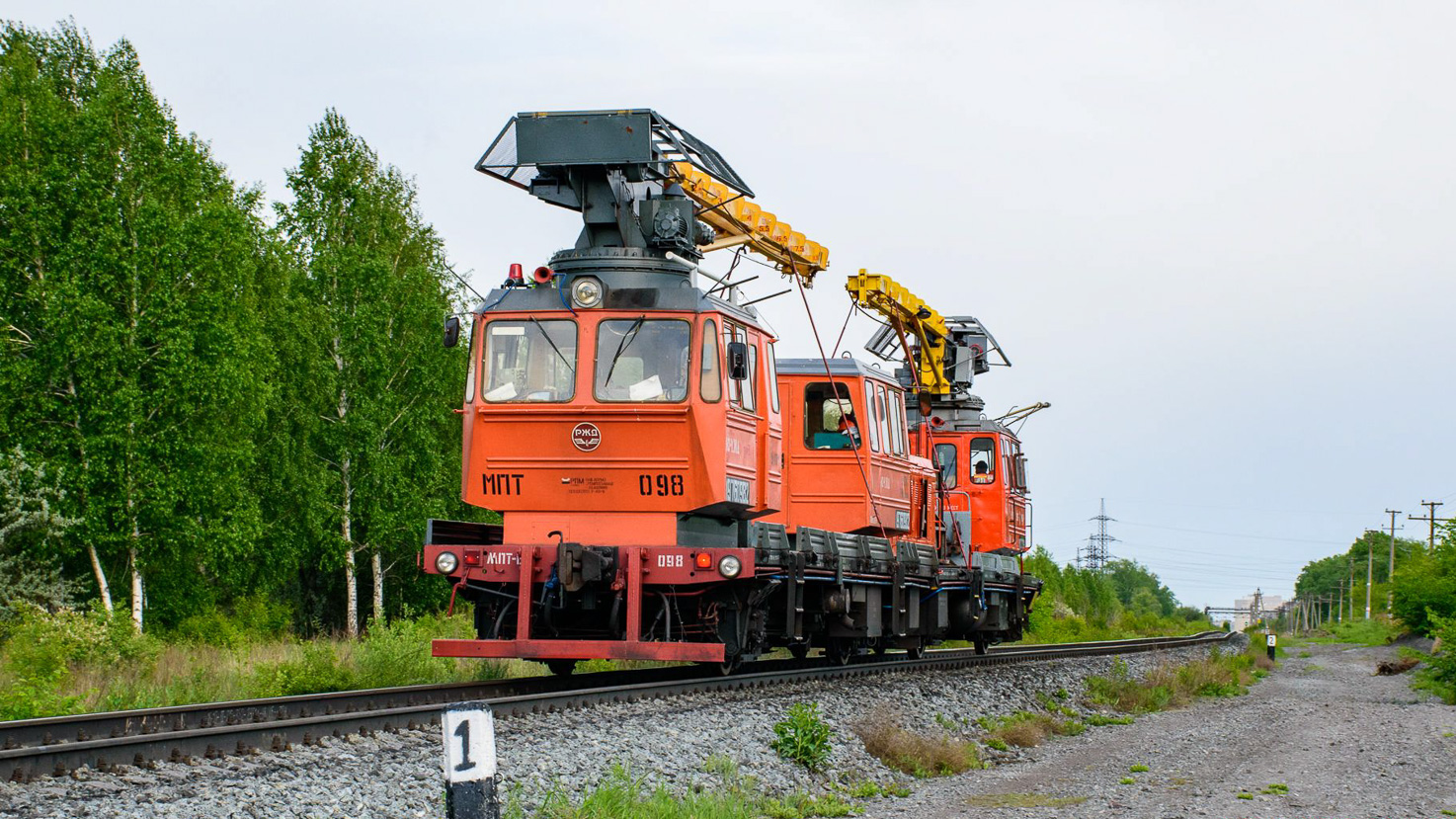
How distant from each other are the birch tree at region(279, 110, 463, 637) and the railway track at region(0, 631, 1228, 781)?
1610 centimetres

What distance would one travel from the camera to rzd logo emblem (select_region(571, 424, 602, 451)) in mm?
13516

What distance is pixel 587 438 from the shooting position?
1352 centimetres

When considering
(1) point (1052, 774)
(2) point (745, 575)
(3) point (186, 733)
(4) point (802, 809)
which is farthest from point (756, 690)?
(3) point (186, 733)

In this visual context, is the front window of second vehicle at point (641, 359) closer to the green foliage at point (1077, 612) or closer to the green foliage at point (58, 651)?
the green foliage at point (58, 651)

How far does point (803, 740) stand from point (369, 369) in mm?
21363

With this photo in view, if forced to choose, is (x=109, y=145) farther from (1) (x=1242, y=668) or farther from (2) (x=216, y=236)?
(1) (x=1242, y=668)

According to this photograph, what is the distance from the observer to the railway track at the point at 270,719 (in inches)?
301

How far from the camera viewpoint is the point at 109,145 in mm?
24969

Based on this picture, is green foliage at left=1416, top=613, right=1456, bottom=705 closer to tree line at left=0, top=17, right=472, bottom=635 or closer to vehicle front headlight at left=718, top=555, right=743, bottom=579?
vehicle front headlight at left=718, top=555, right=743, bottom=579

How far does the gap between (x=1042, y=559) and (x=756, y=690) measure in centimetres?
4600

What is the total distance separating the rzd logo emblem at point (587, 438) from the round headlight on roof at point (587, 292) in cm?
114

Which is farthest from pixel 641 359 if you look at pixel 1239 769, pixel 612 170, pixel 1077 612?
pixel 1077 612

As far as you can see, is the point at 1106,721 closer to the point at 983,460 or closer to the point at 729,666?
the point at 729,666

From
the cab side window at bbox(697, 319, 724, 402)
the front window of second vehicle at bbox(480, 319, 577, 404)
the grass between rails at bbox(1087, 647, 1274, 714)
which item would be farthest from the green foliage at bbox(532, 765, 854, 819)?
the grass between rails at bbox(1087, 647, 1274, 714)
